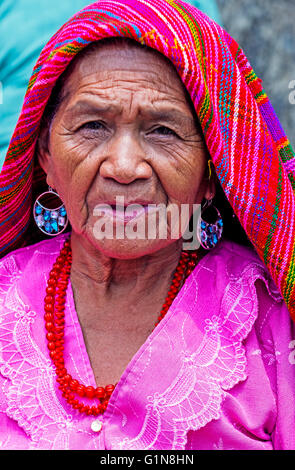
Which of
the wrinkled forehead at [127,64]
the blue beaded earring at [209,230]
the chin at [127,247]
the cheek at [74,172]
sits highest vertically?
the wrinkled forehead at [127,64]

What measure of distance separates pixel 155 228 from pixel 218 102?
1.36 ft

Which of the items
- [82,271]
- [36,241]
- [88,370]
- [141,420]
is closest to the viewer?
[141,420]

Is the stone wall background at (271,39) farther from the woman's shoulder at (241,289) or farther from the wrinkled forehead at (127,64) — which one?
the wrinkled forehead at (127,64)

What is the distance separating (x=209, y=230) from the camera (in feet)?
7.13

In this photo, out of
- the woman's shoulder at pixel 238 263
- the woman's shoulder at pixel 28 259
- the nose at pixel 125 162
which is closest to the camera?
the nose at pixel 125 162

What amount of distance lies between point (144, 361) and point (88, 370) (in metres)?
0.19

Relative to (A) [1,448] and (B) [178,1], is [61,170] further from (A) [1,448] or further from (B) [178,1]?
(A) [1,448]

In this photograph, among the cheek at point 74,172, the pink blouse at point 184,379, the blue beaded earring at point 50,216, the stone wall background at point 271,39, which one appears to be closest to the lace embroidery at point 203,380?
the pink blouse at point 184,379

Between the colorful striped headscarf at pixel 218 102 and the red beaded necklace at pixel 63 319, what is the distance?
1.05 ft

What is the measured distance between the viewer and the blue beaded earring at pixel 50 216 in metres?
2.23

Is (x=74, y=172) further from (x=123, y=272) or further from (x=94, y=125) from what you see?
(x=123, y=272)

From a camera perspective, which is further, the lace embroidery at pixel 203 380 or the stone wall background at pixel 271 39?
the stone wall background at pixel 271 39

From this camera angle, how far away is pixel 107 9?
1.93 m

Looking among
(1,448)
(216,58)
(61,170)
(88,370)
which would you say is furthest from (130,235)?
(1,448)
